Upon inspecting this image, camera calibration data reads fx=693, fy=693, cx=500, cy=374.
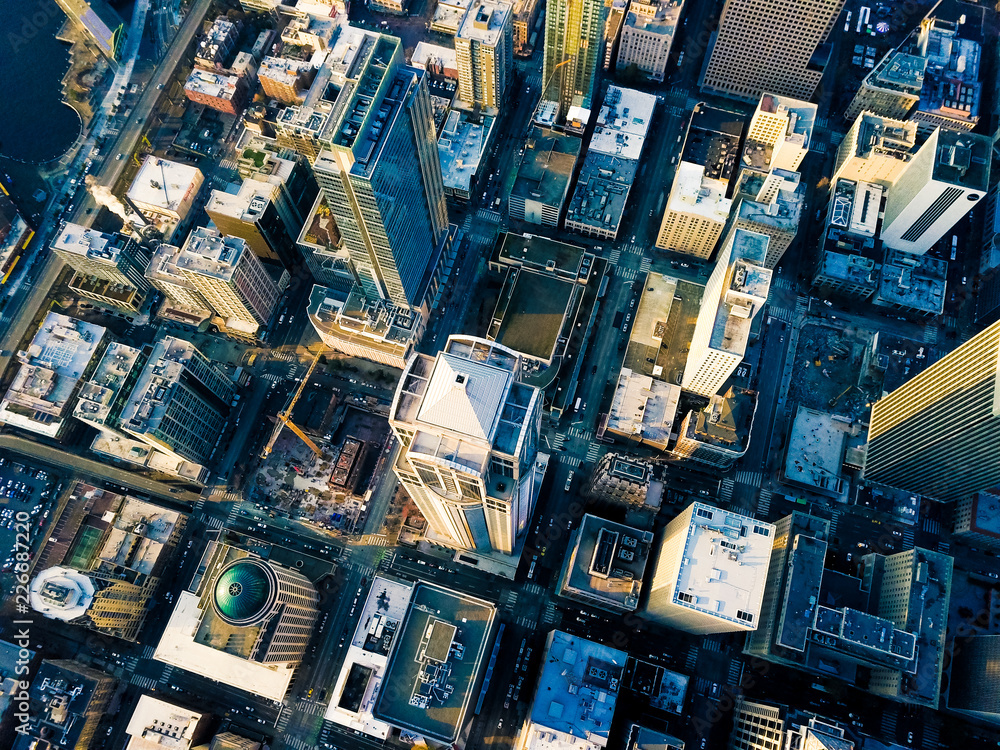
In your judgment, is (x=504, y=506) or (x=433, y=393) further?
(x=504, y=506)

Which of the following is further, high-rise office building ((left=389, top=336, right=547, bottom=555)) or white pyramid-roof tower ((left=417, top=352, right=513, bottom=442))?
high-rise office building ((left=389, top=336, right=547, bottom=555))

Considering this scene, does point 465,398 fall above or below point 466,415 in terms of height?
above

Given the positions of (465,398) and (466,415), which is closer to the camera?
(465,398)

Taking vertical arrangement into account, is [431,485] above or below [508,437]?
below

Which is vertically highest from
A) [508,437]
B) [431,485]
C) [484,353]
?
[484,353]

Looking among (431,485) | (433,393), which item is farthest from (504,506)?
(433,393)

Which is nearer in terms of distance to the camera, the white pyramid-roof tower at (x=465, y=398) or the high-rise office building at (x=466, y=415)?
the white pyramid-roof tower at (x=465, y=398)

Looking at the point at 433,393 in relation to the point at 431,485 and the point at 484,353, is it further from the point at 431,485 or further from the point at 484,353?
the point at 431,485

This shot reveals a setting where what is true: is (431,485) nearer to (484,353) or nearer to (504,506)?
(504,506)

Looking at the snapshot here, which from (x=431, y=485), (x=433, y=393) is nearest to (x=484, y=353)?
(x=433, y=393)
